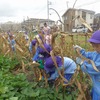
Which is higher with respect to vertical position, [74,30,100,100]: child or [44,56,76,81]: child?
[74,30,100,100]: child

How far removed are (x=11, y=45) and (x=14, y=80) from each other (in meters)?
2.13

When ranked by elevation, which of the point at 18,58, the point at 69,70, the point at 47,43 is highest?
the point at 47,43

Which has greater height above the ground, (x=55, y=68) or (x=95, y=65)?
(x=95, y=65)

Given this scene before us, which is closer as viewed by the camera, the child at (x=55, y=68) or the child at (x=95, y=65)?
the child at (x=95, y=65)

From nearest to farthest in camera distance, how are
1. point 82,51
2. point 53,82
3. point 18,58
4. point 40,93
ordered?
point 82,51, point 40,93, point 53,82, point 18,58

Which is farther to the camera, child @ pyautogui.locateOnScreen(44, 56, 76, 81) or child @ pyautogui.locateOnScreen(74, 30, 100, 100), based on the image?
child @ pyautogui.locateOnScreen(44, 56, 76, 81)

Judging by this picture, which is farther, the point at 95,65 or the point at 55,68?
the point at 55,68

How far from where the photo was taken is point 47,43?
9.07ft

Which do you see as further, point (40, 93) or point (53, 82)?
point (53, 82)

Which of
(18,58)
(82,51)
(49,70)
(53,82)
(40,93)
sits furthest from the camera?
(18,58)

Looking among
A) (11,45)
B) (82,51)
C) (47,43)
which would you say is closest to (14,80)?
(47,43)

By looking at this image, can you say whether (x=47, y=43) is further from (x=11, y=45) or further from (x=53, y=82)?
(x=11, y=45)

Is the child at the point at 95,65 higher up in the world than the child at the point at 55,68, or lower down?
higher up

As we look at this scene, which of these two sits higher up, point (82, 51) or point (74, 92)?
point (82, 51)
